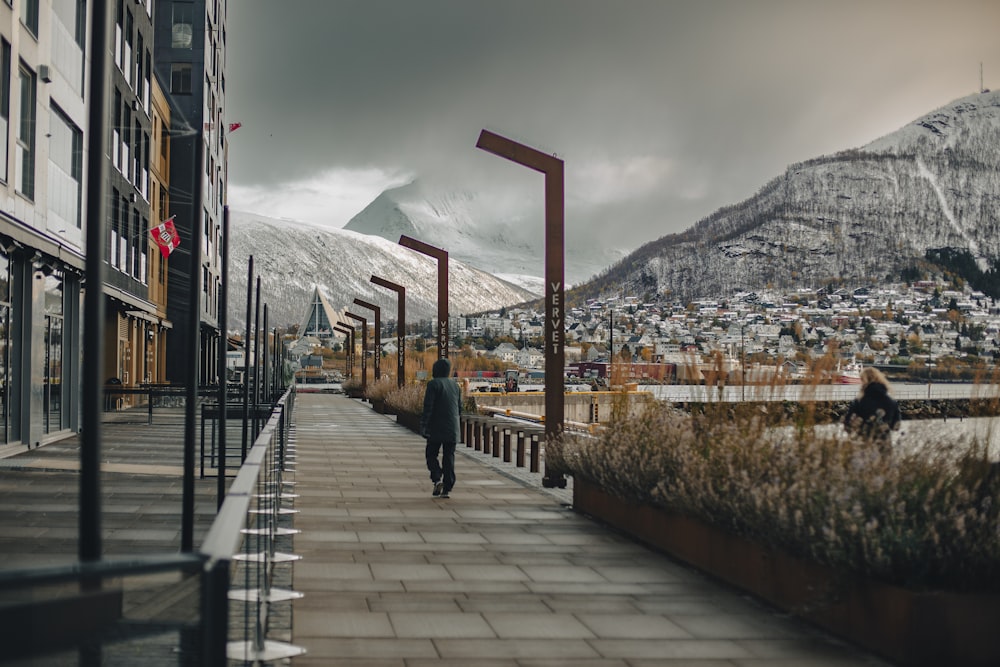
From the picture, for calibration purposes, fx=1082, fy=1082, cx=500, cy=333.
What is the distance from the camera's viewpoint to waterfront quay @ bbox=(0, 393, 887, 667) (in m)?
5.70

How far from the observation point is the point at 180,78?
284 inches

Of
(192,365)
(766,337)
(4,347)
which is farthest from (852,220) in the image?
(192,365)

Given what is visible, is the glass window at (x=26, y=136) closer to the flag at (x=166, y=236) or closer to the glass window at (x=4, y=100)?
the glass window at (x=4, y=100)

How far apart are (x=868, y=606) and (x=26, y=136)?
16.4 meters

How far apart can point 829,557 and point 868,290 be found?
410ft

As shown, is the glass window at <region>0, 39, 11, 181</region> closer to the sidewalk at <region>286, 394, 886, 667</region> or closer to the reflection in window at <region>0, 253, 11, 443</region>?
the reflection in window at <region>0, 253, 11, 443</region>

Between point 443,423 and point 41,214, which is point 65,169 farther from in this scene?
point 443,423

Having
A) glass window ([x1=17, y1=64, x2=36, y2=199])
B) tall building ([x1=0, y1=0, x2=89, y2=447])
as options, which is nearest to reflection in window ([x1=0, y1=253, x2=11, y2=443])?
tall building ([x1=0, y1=0, x2=89, y2=447])

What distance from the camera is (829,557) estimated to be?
5980 mm

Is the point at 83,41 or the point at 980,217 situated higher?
the point at 980,217

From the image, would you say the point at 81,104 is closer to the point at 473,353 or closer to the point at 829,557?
the point at 829,557

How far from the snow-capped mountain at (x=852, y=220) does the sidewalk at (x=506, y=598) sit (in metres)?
124

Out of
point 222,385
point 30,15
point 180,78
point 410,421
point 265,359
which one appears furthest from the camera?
point 265,359

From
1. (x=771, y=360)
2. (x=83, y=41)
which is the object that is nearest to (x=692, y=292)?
(x=83, y=41)
